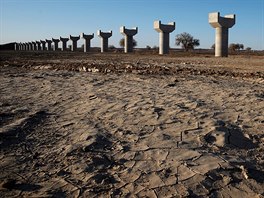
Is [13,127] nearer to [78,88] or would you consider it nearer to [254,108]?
[78,88]

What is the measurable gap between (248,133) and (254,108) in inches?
46.0

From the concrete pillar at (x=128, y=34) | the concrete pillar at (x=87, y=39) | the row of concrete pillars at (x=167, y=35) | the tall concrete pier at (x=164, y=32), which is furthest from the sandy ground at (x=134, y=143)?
the concrete pillar at (x=87, y=39)

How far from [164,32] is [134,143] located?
31333mm

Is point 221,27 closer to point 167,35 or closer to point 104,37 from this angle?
point 167,35

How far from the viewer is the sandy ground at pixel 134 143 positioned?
309 centimetres

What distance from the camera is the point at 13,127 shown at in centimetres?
486

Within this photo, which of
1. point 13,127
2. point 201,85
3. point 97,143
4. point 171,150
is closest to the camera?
point 171,150

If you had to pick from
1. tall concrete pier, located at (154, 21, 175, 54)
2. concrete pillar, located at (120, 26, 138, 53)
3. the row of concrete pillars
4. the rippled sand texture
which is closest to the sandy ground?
the rippled sand texture

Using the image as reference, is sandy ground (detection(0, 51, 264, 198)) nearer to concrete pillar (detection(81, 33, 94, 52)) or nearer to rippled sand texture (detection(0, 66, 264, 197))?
rippled sand texture (detection(0, 66, 264, 197))

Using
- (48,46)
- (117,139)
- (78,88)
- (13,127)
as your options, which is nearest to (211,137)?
(117,139)

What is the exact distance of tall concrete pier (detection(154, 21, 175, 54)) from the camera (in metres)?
33.8

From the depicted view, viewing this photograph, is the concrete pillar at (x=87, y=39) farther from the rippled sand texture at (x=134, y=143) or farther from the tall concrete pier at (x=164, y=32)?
the rippled sand texture at (x=134, y=143)

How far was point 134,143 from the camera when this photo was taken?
4.14 metres

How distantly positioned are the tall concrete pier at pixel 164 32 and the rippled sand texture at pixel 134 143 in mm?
27581
